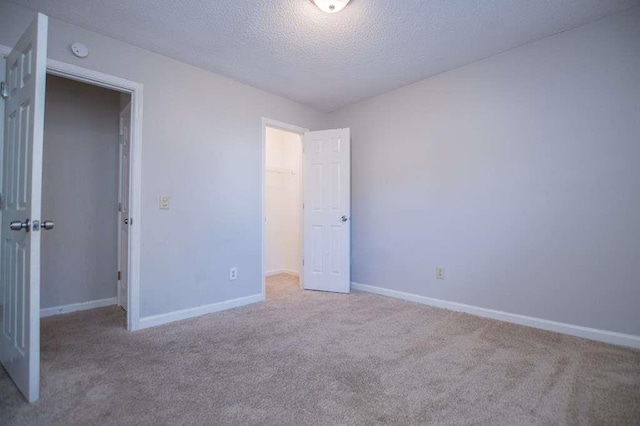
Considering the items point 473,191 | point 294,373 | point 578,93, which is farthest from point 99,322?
point 578,93

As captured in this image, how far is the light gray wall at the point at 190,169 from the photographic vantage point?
2551 mm

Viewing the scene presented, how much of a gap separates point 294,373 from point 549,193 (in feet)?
7.90

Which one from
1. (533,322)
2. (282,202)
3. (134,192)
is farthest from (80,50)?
(533,322)

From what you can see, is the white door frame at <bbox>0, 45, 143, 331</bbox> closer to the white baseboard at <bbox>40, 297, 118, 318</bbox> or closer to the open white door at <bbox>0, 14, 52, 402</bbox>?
the open white door at <bbox>0, 14, 52, 402</bbox>

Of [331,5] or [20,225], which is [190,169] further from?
[331,5]

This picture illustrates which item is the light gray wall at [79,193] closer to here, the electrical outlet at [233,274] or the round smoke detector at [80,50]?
the round smoke detector at [80,50]

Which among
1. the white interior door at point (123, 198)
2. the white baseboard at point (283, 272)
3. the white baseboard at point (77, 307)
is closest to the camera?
the white baseboard at point (77, 307)

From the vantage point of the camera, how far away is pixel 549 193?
8.25 feet

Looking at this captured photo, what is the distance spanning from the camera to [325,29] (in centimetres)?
240

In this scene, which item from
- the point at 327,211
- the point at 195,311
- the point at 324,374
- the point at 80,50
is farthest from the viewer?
the point at 327,211

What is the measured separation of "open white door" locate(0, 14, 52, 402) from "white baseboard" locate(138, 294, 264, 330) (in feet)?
2.96

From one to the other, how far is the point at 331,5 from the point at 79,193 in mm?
3000

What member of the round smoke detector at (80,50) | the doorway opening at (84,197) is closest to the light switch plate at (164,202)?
the doorway opening at (84,197)

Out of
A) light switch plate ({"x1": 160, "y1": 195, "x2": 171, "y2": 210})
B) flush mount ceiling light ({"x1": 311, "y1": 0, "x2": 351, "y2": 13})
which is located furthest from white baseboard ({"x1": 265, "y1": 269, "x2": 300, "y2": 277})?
flush mount ceiling light ({"x1": 311, "y1": 0, "x2": 351, "y2": 13})
